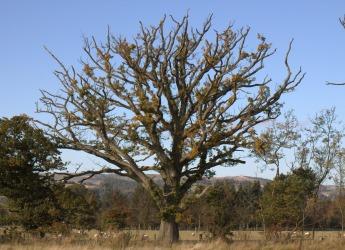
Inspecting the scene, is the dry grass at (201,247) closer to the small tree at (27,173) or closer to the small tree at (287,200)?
the small tree at (27,173)

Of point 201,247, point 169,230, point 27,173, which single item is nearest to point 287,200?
point 169,230

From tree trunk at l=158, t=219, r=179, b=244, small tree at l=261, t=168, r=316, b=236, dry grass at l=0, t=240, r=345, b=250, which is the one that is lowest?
dry grass at l=0, t=240, r=345, b=250

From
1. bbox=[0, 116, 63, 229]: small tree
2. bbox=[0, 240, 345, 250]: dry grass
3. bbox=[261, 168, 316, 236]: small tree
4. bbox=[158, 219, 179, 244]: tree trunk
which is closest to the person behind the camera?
bbox=[0, 240, 345, 250]: dry grass

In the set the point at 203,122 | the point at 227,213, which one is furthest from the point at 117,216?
the point at 203,122

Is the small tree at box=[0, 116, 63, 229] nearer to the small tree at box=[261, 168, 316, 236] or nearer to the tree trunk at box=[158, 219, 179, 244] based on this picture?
the tree trunk at box=[158, 219, 179, 244]

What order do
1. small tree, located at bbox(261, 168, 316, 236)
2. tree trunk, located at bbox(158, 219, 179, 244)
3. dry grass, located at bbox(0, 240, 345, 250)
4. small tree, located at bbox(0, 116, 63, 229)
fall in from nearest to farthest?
1. dry grass, located at bbox(0, 240, 345, 250)
2. small tree, located at bbox(0, 116, 63, 229)
3. tree trunk, located at bbox(158, 219, 179, 244)
4. small tree, located at bbox(261, 168, 316, 236)

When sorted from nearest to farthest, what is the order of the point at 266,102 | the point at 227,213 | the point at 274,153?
the point at 266,102 < the point at 274,153 < the point at 227,213

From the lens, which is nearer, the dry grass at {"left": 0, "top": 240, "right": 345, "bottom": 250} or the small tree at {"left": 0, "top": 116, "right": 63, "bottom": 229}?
the dry grass at {"left": 0, "top": 240, "right": 345, "bottom": 250}

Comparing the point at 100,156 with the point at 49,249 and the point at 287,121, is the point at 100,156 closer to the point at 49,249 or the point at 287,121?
the point at 49,249

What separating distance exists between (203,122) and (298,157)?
19979 millimetres

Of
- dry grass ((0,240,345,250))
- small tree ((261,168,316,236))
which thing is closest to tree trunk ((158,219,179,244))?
dry grass ((0,240,345,250))

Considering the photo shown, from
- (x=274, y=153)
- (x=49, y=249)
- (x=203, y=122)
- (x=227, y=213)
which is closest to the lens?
(x=49, y=249)

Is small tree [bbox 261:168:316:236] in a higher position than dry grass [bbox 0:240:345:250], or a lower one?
higher

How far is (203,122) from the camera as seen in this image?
26891 millimetres
